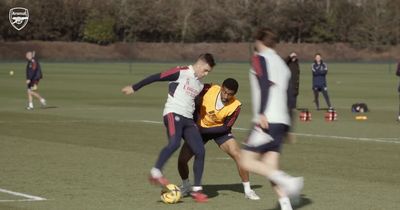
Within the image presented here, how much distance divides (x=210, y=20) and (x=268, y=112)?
390ft

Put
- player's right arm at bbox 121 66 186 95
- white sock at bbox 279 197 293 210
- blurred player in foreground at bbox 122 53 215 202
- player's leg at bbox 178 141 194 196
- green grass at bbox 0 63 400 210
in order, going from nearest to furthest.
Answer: white sock at bbox 279 197 293 210 → player's right arm at bbox 121 66 186 95 → blurred player in foreground at bbox 122 53 215 202 → green grass at bbox 0 63 400 210 → player's leg at bbox 178 141 194 196

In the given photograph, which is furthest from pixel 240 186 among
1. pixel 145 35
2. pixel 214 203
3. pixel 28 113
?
pixel 145 35

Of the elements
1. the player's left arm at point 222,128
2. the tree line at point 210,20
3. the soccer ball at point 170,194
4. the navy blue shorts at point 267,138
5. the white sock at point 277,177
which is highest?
the navy blue shorts at point 267,138

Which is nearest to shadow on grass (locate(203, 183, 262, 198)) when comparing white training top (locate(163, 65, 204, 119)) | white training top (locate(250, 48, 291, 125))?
white training top (locate(163, 65, 204, 119))

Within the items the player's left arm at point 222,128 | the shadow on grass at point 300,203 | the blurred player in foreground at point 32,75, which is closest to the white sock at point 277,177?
the shadow on grass at point 300,203

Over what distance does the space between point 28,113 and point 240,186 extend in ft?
65.9

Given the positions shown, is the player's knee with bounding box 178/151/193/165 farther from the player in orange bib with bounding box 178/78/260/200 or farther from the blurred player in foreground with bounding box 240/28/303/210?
the blurred player in foreground with bounding box 240/28/303/210

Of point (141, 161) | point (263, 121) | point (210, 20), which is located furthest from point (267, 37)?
point (210, 20)

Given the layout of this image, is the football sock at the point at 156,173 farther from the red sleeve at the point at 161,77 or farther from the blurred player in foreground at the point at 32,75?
the blurred player in foreground at the point at 32,75

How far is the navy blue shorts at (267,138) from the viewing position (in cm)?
1167

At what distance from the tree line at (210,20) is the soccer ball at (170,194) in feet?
326

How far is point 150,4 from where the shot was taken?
132m

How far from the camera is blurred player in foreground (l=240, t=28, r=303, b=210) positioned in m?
11.5

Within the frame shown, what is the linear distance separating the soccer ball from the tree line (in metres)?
99.3
